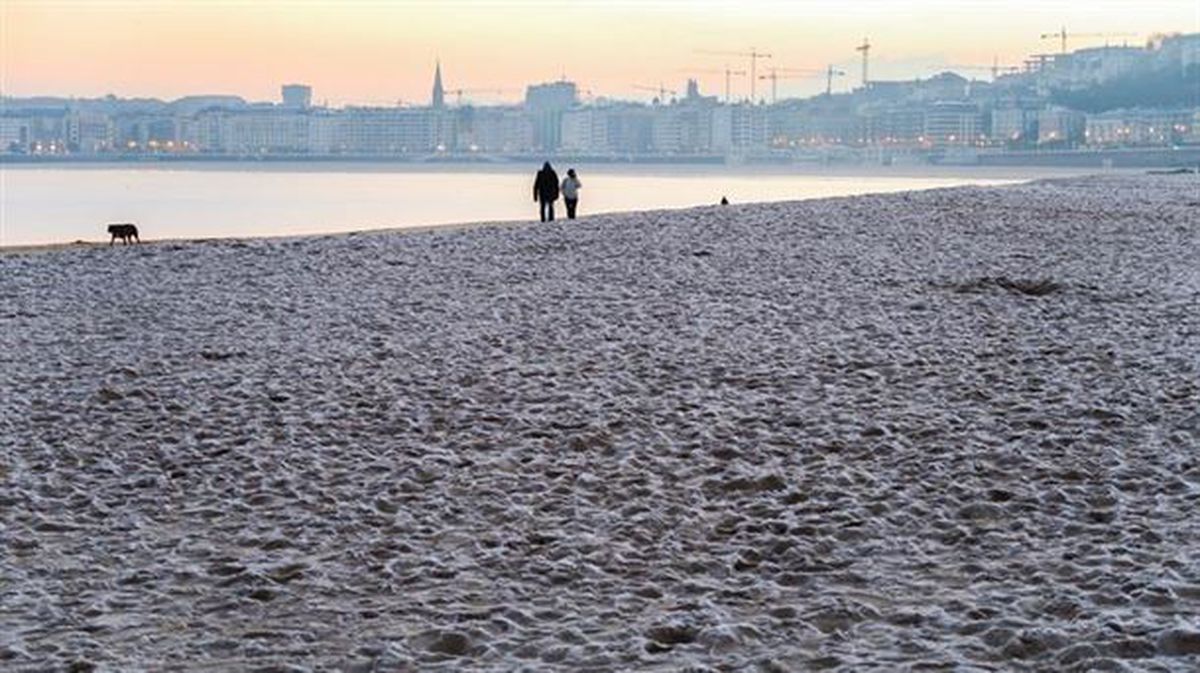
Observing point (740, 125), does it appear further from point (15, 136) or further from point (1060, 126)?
point (15, 136)

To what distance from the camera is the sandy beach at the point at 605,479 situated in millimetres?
4043

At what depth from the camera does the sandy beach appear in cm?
404

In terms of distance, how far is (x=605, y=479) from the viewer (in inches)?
228

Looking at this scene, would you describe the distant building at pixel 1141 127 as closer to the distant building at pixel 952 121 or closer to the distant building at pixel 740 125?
the distant building at pixel 952 121

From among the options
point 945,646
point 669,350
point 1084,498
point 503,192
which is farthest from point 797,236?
point 503,192

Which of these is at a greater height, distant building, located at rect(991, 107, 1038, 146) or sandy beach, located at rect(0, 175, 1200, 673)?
distant building, located at rect(991, 107, 1038, 146)

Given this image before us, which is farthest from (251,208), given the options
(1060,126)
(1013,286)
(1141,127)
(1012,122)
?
(1012,122)

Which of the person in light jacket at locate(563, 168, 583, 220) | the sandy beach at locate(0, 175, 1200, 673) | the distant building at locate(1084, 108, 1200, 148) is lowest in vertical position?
the sandy beach at locate(0, 175, 1200, 673)

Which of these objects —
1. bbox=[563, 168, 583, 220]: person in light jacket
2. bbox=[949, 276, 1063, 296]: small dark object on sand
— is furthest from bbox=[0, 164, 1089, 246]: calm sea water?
bbox=[949, 276, 1063, 296]: small dark object on sand

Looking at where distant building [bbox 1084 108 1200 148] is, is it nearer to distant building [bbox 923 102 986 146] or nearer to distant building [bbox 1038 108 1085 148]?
distant building [bbox 1038 108 1085 148]

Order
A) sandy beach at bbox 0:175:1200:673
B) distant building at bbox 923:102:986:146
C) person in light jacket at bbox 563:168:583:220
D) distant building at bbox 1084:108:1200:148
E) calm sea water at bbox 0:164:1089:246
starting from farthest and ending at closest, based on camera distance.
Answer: distant building at bbox 923:102:986:146
distant building at bbox 1084:108:1200:148
calm sea water at bbox 0:164:1089:246
person in light jacket at bbox 563:168:583:220
sandy beach at bbox 0:175:1200:673

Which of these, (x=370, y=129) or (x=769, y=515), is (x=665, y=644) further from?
(x=370, y=129)

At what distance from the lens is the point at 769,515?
523 cm

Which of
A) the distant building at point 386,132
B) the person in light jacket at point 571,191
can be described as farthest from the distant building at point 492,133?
the person in light jacket at point 571,191
